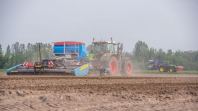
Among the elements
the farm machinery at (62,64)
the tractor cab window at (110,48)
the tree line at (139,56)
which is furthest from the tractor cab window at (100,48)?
the tree line at (139,56)

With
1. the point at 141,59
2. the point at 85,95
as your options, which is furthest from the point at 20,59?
the point at 85,95

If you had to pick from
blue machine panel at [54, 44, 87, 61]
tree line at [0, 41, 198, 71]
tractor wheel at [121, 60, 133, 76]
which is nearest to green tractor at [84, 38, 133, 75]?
tractor wheel at [121, 60, 133, 76]

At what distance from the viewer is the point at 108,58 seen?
47.5ft

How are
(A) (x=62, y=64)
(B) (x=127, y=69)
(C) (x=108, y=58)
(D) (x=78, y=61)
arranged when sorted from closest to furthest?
(A) (x=62, y=64) < (C) (x=108, y=58) < (D) (x=78, y=61) < (B) (x=127, y=69)

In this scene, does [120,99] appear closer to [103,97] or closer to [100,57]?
[103,97]

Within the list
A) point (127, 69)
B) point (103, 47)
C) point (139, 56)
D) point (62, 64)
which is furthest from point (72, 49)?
point (139, 56)

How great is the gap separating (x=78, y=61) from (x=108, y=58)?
2413 millimetres

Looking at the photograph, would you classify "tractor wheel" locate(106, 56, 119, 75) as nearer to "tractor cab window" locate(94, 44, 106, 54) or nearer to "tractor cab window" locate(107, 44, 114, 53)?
"tractor cab window" locate(107, 44, 114, 53)

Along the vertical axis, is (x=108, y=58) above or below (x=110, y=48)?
below

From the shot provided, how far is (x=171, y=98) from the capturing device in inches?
220

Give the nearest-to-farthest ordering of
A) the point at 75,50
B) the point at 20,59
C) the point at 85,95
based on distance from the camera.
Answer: the point at 85,95 < the point at 75,50 < the point at 20,59

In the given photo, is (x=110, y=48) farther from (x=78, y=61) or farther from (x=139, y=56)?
(x=139, y=56)

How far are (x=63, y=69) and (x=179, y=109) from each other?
9.89m

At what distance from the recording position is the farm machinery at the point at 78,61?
548 inches
